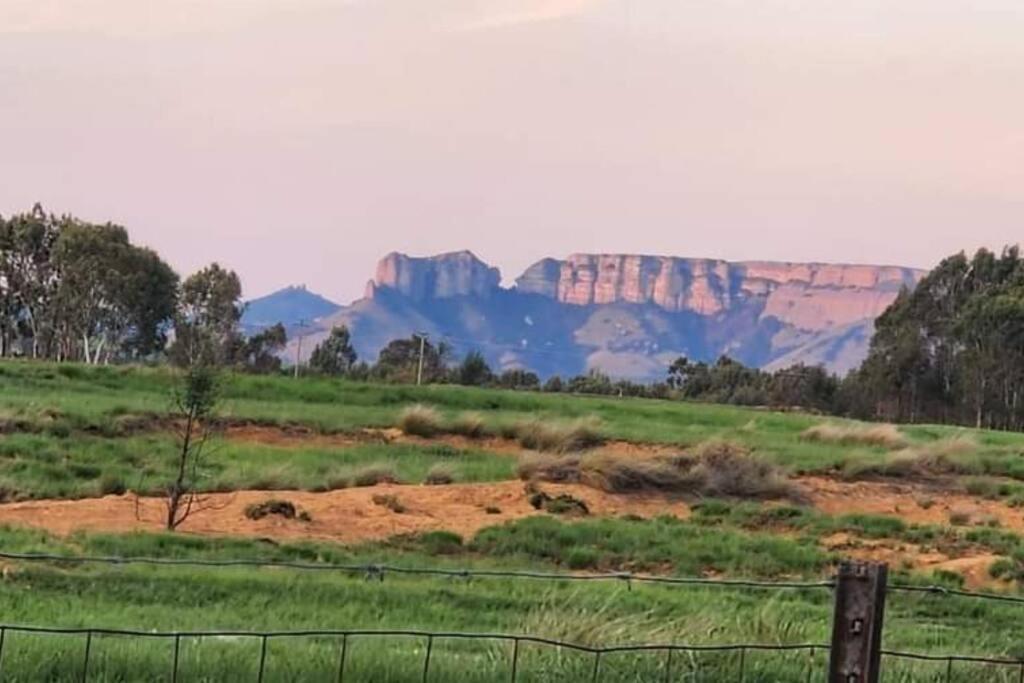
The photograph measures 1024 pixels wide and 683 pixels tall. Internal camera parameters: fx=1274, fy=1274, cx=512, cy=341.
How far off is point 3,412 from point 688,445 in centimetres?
1232

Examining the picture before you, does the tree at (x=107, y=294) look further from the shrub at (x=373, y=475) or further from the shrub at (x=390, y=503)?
the shrub at (x=390, y=503)

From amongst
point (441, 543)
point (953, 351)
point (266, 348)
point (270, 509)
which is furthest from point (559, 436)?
point (953, 351)

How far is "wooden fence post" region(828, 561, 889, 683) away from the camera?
11.9 ft

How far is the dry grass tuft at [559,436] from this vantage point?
23281 mm

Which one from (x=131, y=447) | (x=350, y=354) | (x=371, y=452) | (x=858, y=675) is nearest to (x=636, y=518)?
(x=371, y=452)

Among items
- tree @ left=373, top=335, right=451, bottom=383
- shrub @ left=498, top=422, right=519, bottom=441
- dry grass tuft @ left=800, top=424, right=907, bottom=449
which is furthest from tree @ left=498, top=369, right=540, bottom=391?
shrub @ left=498, top=422, right=519, bottom=441

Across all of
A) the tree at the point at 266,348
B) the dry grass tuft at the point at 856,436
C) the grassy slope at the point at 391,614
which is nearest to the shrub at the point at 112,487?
the grassy slope at the point at 391,614

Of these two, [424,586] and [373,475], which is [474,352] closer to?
[373,475]

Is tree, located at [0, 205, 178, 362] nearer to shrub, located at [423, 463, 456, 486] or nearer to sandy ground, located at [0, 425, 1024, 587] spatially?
shrub, located at [423, 463, 456, 486]

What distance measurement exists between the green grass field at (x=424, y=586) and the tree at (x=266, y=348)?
35.7 metres

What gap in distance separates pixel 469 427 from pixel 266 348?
141 feet

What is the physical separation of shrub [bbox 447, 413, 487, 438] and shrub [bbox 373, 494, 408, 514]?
9630 millimetres

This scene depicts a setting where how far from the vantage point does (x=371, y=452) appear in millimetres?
21938

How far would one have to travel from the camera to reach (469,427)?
25312 millimetres
